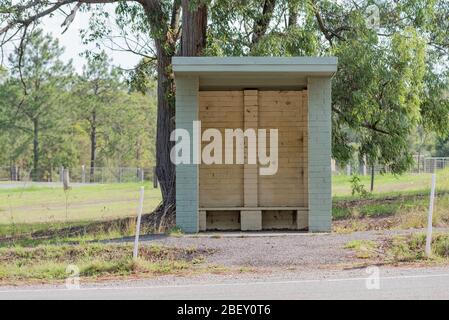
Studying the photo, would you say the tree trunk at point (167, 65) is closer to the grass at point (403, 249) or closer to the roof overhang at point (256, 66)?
the roof overhang at point (256, 66)

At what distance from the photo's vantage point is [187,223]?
1450 centimetres

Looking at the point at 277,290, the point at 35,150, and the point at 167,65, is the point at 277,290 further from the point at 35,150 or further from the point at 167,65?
the point at 35,150

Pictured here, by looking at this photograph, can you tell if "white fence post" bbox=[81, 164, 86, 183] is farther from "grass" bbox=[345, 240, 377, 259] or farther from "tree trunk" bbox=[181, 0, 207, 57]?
"grass" bbox=[345, 240, 377, 259]

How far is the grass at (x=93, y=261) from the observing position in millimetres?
10586

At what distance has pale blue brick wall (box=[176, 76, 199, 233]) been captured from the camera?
14.5m

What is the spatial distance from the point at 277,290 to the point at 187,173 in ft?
20.1

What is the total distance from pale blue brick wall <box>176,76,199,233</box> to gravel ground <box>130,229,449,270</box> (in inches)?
29.7

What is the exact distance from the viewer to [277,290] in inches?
343

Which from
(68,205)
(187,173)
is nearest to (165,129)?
(187,173)

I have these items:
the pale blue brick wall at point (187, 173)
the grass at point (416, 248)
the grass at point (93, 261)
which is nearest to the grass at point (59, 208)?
the pale blue brick wall at point (187, 173)

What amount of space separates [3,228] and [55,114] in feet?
100

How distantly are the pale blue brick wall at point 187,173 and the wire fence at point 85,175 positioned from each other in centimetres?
3720
